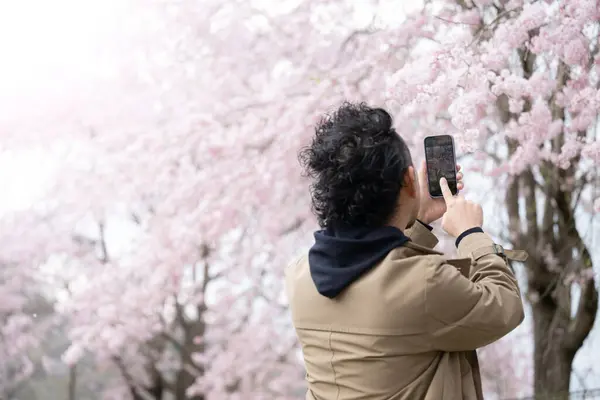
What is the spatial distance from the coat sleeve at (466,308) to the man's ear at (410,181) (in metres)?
0.12

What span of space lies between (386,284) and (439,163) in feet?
0.88

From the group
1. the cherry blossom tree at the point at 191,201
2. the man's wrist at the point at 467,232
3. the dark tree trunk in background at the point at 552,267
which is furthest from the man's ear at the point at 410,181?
the cherry blossom tree at the point at 191,201

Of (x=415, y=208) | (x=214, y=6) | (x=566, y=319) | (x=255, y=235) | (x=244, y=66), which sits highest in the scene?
(x=214, y=6)

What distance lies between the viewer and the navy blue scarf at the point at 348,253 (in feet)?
3.00

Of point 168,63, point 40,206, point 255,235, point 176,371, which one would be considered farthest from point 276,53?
point 176,371

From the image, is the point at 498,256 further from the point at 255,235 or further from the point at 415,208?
the point at 255,235

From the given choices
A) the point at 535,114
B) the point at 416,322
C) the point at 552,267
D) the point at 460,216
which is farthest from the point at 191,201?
the point at 416,322

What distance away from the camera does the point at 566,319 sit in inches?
118

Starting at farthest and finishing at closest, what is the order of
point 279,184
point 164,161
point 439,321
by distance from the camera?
point 164,161 → point 279,184 → point 439,321

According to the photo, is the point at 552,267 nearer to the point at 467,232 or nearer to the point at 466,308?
the point at 467,232

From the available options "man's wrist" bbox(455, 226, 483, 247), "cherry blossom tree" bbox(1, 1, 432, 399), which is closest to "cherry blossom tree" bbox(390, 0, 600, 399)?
"man's wrist" bbox(455, 226, 483, 247)

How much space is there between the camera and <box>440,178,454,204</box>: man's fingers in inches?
41.0

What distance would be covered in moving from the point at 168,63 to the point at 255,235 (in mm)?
1277

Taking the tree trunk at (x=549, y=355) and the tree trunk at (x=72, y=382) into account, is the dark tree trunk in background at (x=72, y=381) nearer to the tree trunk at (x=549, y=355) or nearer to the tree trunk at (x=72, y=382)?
the tree trunk at (x=72, y=382)
